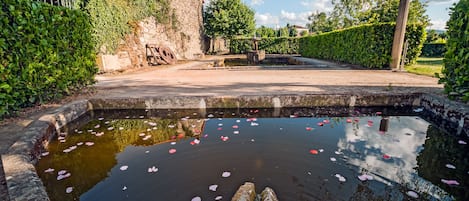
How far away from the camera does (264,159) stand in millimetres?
2172

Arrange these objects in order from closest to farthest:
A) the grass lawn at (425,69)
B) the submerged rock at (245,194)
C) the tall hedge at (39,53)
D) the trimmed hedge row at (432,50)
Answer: the submerged rock at (245,194), the tall hedge at (39,53), the grass lawn at (425,69), the trimmed hedge row at (432,50)

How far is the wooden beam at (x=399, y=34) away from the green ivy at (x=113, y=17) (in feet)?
28.6

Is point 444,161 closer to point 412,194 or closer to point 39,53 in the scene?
point 412,194

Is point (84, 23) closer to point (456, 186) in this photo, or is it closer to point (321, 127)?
point (321, 127)

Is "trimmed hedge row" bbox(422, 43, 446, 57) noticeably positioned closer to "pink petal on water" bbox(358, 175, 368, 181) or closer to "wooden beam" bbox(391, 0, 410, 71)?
"wooden beam" bbox(391, 0, 410, 71)

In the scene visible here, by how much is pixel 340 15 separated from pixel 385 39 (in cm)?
1969

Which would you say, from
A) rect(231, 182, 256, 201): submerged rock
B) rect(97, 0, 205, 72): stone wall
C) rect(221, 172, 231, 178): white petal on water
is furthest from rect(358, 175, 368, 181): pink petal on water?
rect(97, 0, 205, 72): stone wall

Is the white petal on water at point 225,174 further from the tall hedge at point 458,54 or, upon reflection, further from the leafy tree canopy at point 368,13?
the leafy tree canopy at point 368,13

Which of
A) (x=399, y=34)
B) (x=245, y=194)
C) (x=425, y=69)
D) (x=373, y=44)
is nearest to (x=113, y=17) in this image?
(x=245, y=194)

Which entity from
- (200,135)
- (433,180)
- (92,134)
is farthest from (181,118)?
(433,180)

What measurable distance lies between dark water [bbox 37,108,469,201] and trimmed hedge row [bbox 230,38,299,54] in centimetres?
1929

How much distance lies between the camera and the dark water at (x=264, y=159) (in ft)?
5.57

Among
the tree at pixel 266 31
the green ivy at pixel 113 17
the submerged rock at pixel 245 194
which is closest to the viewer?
the submerged rock at pixel 245 194

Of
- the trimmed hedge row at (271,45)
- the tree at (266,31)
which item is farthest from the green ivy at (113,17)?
the tree at (266,31)
